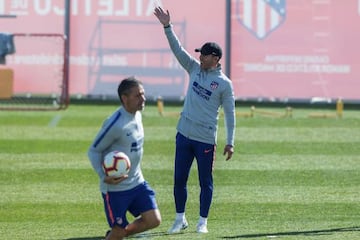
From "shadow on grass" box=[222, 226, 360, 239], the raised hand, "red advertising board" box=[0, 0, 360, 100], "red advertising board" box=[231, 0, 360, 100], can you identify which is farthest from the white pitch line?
"shadow on grass" box=[222, 226, 360, 239]

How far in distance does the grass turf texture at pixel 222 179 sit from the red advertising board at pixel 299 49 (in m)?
2.67

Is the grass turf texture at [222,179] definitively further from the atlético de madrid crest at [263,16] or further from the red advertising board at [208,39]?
the atlético de madrid crest at [263,16]

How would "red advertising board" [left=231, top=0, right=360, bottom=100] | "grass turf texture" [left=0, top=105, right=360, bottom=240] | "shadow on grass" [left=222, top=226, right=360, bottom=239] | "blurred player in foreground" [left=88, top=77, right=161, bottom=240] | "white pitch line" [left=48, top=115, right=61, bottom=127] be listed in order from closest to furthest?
"blurred player in foreground" [left=88, top=77, right=161, bottom=240], "shadow on grass" [left=222, top=226, right=360, bottom=239], "grass turf texture" [left=0, top=105, right=360, bottom=240], "white pitch line" [left=48, top=115, right=61, bottom=127], "red advertising board" [left=231, top=0, right=360, bottom=100]

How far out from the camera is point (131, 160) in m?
11.1

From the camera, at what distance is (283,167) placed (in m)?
19.0

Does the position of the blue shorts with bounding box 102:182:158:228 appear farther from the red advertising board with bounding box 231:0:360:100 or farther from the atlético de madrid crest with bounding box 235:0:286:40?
the atlético de madrid crest with bounding box 235:0:286:40

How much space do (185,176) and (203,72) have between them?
121 cm

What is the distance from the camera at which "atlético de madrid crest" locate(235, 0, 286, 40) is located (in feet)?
95.8

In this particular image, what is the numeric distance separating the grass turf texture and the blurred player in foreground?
206cm

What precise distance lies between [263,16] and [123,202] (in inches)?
725

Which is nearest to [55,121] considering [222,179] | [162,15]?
[222,179]

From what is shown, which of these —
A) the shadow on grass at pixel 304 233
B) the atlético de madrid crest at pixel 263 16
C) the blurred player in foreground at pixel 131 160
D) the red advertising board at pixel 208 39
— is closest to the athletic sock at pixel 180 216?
the shadow on grass at pixel 304 233

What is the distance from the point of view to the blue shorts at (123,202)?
11227 mm

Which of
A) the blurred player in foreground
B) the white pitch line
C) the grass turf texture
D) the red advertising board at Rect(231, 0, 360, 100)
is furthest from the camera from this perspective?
the red advertising board at Rect(231, 0, 360, 100)
